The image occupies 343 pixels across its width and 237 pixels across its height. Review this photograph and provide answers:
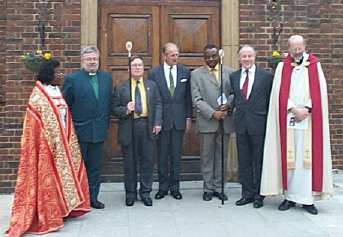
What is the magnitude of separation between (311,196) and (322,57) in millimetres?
3012

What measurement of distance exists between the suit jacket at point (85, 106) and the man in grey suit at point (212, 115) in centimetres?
124

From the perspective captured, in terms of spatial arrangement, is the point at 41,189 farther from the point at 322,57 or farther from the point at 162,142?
the point at 322,57

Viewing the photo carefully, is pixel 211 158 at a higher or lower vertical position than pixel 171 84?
lower

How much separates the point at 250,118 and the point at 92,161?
2.00 m

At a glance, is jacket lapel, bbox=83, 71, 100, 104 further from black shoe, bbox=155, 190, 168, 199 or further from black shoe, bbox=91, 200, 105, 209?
black shoe, bbox=155, 190, 168, 199

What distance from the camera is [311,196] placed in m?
6.42

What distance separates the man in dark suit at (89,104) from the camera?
6414 millimetres

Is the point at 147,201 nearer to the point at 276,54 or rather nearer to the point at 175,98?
the point at 175,98

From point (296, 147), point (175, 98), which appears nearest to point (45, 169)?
point (175, 98)

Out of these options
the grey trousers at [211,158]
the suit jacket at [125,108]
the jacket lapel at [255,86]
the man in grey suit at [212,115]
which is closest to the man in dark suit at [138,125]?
the suit jacket at [125,108]

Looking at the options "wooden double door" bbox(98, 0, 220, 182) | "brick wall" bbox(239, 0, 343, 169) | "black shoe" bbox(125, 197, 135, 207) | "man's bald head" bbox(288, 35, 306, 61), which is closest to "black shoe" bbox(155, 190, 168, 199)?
"black shoe" bbox(125, 197, 135, 207)

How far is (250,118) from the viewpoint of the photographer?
6.69 metres

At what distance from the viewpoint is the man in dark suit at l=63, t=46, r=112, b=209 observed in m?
6.41

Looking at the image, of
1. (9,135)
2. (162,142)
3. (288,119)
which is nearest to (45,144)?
(162,142)
